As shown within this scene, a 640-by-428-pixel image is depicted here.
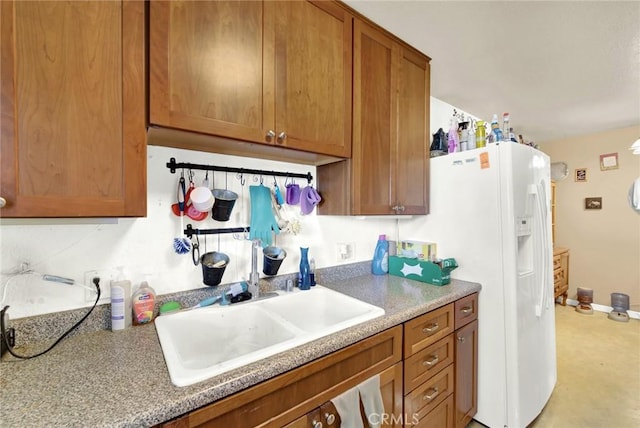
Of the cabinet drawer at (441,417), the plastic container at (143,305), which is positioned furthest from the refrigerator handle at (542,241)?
the plastic container at (143,305)

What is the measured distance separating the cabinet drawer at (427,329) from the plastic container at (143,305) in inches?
41.4

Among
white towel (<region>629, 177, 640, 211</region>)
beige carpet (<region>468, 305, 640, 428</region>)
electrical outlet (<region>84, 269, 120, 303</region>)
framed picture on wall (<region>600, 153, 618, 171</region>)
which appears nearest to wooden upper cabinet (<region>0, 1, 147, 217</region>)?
electrical outlet (<region>84, 269, 120, 303</region>)

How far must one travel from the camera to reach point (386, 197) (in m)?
1.56

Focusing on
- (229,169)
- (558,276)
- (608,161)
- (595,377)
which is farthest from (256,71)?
(608,161)

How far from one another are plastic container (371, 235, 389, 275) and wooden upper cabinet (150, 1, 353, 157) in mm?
785

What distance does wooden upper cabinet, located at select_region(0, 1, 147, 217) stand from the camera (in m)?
0.69

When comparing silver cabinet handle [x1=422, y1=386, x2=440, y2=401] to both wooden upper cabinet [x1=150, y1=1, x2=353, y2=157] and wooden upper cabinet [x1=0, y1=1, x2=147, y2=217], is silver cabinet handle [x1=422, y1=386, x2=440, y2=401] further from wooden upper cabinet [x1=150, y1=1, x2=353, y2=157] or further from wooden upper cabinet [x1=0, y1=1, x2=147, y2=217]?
wooden upper cabinet [x1=0, y1=1, x2=147, y2=217]

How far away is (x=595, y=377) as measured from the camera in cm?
217

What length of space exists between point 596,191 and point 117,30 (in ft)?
16.5

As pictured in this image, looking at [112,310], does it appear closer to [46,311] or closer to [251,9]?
[46,311]

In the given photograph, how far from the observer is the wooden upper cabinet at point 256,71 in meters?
0.91

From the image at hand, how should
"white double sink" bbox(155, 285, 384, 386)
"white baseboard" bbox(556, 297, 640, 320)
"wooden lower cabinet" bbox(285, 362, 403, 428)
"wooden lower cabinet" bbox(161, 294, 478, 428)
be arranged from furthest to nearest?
"white baseboard" bbox(556, 297, 640, 320), "white double sink" bbox(155, 285, 384, 386), "wooden lower cabinet" bbox(285, 362, 403, 428), "wooden lower cabinet" bbox(161, 294, 478, 428)

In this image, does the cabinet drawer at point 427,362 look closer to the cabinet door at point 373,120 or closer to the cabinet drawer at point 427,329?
the cabinet drawer at point 427,329

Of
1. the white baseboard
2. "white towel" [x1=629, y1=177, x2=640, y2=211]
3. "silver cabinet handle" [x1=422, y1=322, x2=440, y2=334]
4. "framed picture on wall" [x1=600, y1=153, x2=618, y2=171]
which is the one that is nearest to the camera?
"silver cabinet handle" [x1=422, y1=322, x2=440, y2=334]
